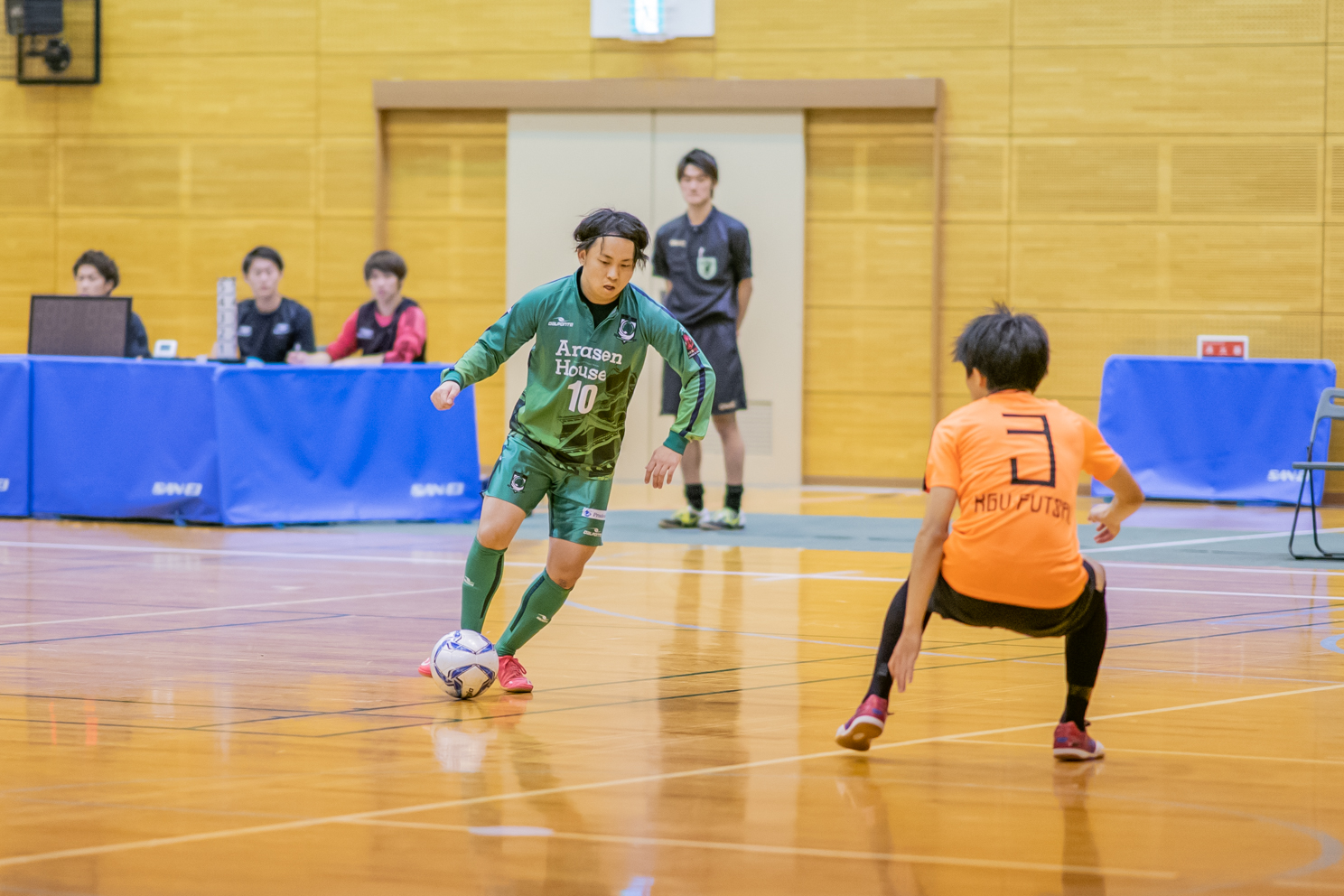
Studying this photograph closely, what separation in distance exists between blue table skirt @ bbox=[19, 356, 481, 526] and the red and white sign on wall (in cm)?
556

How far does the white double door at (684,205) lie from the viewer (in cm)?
1248

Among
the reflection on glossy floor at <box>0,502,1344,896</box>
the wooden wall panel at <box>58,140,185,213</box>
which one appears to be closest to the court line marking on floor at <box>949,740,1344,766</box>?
the reflection on glossy floor at <box>0,502,1344,896</box>

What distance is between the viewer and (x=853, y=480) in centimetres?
1255

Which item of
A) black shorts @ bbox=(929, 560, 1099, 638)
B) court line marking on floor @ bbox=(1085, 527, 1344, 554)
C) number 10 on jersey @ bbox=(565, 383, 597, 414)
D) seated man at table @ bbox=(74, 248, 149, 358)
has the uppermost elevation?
seated man at table @ bbox=(74, 248, 149, 358)

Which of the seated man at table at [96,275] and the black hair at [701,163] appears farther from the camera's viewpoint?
the seated man at table at [96,275]

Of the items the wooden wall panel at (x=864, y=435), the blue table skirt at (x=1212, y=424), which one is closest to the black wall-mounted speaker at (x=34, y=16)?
the wooden wall panel at (x=864, y=435)

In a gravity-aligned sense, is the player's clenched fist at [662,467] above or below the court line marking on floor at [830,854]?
above

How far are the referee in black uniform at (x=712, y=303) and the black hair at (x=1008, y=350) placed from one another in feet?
17.2

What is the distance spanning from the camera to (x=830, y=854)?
304cm

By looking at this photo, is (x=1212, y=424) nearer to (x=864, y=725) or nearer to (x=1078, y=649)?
(x=1078, y=649)

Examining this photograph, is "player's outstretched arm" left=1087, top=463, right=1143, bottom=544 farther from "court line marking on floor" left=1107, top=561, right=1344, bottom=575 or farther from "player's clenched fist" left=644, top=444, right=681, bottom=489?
"court line marking on floor" left=1107, top=561, right=1344, bottom=575

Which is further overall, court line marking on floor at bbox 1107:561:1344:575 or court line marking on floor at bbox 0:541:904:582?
court line marking on floor at bbox 1107:561:1344:575

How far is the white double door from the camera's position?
12.5 m

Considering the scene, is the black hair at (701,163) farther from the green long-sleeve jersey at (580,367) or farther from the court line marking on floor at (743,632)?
the green long-sleeve jersey at (580,367)
